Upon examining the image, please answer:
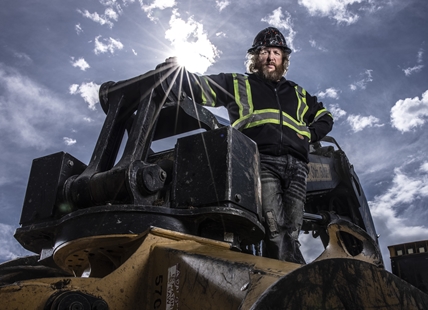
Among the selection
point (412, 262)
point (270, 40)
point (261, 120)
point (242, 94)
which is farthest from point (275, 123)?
point (412, 262)

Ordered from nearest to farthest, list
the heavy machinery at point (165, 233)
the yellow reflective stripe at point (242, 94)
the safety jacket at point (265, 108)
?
the heavy machinery at point (165, 233)
the safety jacket at point (265, 108)
the yellow reflective stripe at point (242, 94)

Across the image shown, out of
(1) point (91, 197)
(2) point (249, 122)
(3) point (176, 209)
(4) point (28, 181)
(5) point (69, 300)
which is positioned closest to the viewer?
(5) point (69, 300)

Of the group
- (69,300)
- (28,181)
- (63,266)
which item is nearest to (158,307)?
(69,300)

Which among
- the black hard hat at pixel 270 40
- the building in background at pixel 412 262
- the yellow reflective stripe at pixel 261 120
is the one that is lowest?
the building in background at pixel 412 262

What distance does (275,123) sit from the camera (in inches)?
116

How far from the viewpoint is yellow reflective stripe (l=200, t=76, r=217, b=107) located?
9.58 feet

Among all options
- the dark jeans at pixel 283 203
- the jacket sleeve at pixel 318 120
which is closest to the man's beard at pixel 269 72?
the jacket sleeve at pixel 318 120

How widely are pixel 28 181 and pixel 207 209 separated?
1199 millimetres

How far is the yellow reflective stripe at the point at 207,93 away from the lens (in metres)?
2.92

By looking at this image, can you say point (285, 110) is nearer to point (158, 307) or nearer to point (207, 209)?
point (207, 209)

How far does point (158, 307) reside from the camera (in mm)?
1736

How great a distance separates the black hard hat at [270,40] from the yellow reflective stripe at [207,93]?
63 cm

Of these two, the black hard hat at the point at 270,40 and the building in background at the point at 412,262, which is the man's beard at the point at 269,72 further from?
the building in background at the point at 412,262

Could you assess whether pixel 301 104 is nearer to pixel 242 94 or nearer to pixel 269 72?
pixel 269 72
